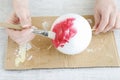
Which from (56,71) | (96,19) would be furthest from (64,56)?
(96,19)

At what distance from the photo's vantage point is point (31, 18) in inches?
27.9

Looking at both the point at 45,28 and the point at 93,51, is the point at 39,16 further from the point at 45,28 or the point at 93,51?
the point at 93,51

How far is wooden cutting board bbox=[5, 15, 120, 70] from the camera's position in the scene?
622mm

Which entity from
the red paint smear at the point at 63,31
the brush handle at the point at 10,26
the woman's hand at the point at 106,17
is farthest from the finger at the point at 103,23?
the brush handle at the point at 10,26

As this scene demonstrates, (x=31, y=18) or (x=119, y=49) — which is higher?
(x=31, y=18)

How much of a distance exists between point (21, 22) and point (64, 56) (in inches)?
6.0

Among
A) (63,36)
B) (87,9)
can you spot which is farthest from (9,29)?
(87,9)

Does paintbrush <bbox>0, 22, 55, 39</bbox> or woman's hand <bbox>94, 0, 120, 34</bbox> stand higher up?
woman's hand <bbox>94, 0, 120, 34</bbox>

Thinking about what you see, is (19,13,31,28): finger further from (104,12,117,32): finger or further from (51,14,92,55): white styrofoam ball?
(104,12,117,32): finger

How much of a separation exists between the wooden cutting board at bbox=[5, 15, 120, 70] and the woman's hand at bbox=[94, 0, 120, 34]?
1.1 inches

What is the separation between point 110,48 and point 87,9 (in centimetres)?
16

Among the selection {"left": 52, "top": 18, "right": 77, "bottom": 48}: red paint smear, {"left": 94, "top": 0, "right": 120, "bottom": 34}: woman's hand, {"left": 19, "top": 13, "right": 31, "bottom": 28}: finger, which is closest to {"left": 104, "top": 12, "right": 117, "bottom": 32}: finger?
{"left": 94, "top": 0, "right": 120, "bottom": 34}: woman's hand

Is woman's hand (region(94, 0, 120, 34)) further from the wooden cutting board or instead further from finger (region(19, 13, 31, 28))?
finger (region(19, 13, 31, 28))

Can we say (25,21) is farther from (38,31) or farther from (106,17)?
(106,17)
